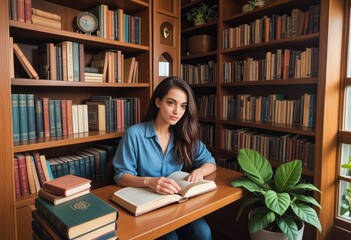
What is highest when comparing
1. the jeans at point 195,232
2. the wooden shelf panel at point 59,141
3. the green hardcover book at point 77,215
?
the wooden shelf panel at point 59,141

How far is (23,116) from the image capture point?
1517 mm

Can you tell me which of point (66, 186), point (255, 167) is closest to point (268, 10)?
point (255, 167)

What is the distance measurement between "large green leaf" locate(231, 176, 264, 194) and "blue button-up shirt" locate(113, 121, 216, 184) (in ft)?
0.94

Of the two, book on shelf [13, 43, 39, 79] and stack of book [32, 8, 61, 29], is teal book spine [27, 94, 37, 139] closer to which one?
book on shelf [13, 43, 39, 79]

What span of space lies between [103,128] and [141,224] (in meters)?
1.10

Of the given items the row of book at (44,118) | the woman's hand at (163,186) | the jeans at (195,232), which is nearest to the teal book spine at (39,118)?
the row of book at (44,118)

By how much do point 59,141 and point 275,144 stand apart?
1.59 meters

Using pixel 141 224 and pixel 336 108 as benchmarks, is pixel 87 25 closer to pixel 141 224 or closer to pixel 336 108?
pixel 141 224

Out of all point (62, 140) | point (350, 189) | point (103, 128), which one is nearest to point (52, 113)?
point (62, 140)

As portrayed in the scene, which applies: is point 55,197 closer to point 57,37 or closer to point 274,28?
point 57,37

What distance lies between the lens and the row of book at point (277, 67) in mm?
1814

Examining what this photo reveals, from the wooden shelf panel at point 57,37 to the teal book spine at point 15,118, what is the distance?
1.26ft

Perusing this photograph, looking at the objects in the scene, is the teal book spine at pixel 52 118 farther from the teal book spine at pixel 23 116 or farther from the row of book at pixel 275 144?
the row of book at pixel 275 144

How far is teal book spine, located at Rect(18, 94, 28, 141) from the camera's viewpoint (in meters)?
1.50
